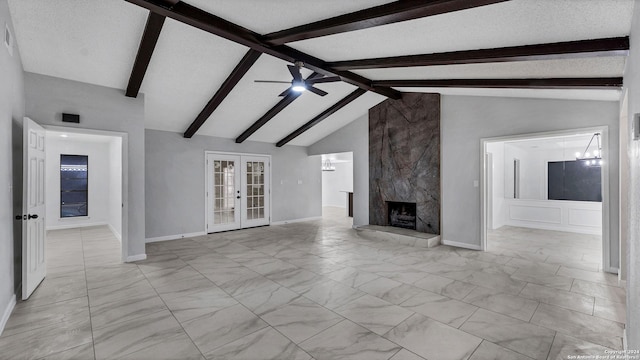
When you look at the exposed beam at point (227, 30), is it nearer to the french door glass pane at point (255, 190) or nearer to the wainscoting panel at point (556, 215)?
the french door glass pane at point (255, 190)

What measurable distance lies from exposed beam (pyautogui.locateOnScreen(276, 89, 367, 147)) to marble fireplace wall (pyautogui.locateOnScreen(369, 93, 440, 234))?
3.49 ft

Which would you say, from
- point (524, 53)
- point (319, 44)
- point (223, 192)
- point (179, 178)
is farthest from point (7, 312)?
point (524, 53)

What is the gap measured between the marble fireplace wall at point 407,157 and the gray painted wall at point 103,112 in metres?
5.19

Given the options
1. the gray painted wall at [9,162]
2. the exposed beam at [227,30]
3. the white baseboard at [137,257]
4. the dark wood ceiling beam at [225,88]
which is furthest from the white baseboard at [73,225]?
the exposed beam at [227,30]

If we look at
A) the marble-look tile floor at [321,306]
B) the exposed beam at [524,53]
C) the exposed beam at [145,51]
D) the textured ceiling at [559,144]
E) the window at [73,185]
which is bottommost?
the marble-look tile floor at [321,306]

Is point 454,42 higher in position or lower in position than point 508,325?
higher

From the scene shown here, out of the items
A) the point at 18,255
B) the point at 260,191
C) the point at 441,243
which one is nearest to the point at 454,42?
the point at 441,243

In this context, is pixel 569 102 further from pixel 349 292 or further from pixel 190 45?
pixel 190 45

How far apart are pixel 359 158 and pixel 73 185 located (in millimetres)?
8599

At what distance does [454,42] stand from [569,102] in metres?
2.89

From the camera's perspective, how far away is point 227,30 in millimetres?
3312

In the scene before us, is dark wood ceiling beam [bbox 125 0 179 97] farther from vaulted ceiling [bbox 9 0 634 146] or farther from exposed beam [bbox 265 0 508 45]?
exposed beam [bbox 265 0 508 45]

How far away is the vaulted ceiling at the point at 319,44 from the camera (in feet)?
8.20

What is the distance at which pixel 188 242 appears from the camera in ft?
20.6
